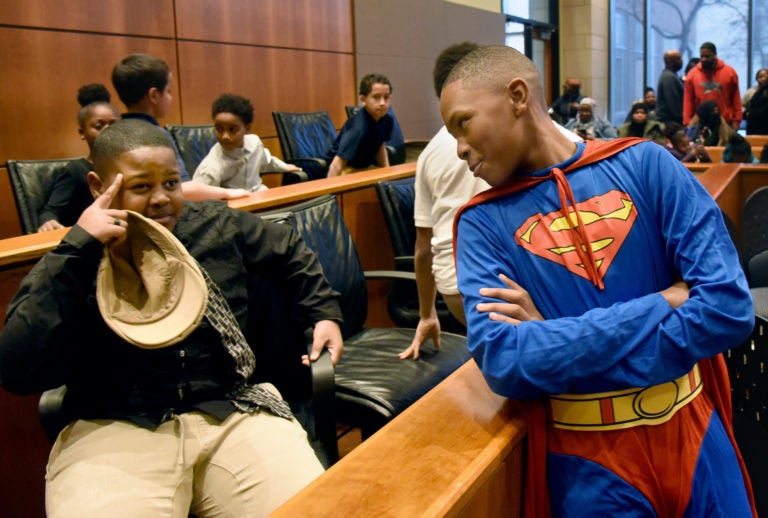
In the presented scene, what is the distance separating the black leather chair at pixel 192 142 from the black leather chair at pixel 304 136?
0.71 m

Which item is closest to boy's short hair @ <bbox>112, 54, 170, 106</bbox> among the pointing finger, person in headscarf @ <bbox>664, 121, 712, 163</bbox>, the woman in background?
the woman in background

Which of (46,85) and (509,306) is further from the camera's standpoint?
(46,85)

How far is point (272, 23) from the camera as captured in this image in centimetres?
605

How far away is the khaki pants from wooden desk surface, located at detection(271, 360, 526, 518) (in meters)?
0.46

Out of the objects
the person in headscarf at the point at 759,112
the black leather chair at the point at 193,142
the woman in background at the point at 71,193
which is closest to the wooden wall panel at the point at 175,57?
the black leather chair at the point at 193,142

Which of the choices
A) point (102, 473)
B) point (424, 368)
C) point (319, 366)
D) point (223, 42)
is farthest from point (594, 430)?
point (223, 42)

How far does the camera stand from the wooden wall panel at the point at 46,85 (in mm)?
4176

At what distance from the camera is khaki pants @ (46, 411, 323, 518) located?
1365 mm

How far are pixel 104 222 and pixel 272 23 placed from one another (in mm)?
4997

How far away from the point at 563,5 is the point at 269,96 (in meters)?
7.21

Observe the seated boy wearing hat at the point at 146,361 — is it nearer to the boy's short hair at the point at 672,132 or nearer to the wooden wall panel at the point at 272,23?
the wooden wall panel at the point at 272,23

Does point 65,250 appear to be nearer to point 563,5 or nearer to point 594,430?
point 594,430

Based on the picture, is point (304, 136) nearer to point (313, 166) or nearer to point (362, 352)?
point (313, 166)

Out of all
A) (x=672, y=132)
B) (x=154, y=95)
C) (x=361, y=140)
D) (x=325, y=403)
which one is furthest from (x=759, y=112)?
(x=325, y=403)
